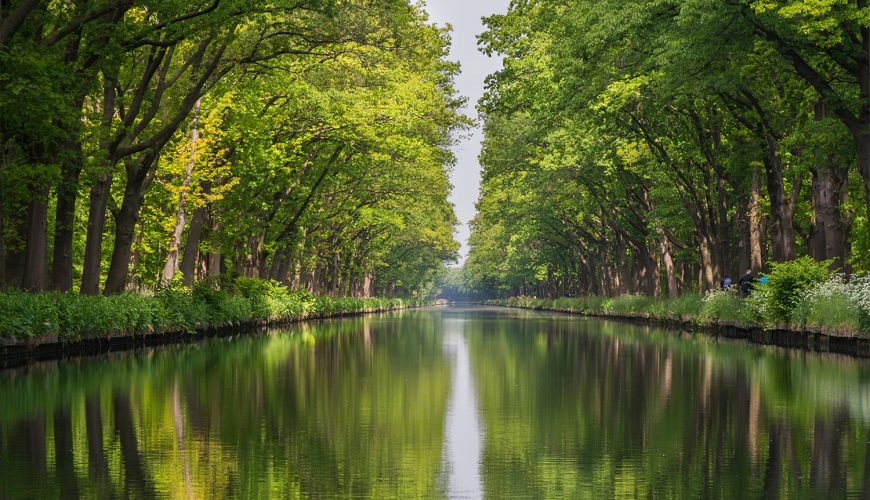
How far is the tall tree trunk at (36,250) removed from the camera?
90.4 ft

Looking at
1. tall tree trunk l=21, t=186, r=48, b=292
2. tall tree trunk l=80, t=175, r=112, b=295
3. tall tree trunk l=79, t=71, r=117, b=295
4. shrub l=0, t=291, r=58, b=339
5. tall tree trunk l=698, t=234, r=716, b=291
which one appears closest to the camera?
shrub l=0, t=291, r=58, b=339

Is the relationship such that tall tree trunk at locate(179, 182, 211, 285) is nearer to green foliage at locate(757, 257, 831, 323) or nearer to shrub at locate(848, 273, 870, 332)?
green foliage at locate(757, 257, 831, 323)

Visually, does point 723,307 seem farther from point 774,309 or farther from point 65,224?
point 65,224

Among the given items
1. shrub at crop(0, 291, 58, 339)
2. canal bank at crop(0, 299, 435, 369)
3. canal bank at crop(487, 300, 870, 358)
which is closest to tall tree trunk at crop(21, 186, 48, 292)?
canal bank at crop(0, 299, 435, 369)

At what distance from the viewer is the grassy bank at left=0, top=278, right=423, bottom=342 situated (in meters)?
23.5

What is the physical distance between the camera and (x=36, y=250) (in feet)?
91.4

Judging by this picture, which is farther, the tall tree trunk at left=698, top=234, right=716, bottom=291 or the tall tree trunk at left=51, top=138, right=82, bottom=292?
the tall tree trunk at left=698, top=234, right=716, bottom=291

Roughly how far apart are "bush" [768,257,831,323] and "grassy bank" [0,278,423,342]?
752 inches

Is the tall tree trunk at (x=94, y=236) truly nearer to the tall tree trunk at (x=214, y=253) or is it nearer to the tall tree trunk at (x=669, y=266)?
the tall tree trunk at (x=214, y=253)

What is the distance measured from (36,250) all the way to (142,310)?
15.1 feet

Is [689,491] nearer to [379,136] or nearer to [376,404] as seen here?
[376,404]

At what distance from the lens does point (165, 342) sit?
3372 centimetres

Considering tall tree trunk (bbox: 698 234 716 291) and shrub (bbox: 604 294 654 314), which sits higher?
tall tree trunk (bbox: 698 234 716 291)

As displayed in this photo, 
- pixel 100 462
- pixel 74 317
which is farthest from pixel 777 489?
pixel 74 317
